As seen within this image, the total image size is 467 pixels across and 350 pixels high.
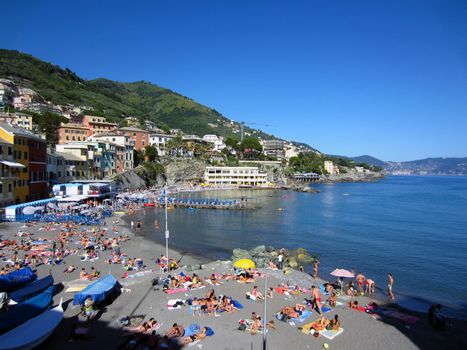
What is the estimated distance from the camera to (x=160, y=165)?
104312mm

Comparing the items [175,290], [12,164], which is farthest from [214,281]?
[12,164]

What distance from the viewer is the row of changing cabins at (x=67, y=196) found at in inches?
1580

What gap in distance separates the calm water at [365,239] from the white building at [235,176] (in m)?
55.8

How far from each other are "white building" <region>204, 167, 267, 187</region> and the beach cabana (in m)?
103

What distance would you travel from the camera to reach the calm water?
83.0 feet

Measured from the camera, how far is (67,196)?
51.5 meters

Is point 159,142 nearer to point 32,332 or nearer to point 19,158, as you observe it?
point 19,158

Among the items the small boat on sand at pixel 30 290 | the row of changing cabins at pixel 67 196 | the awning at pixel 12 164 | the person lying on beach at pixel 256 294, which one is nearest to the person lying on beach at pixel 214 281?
the person lying on beach at pixel 256 294

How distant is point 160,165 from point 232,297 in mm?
88716

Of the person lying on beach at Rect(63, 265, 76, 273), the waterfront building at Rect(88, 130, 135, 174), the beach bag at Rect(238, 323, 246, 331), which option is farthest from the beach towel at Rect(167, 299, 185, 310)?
the waterfront building at Rect(88, 130, 135, 174)

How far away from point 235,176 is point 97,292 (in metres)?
108

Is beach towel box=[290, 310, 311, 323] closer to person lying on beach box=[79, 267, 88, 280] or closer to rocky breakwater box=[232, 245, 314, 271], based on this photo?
rocky breakwater box=[232, 245, 314, 271]

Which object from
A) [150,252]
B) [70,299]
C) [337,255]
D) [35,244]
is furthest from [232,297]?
[35,244]

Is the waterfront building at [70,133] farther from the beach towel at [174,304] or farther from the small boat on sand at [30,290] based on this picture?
the beach towel at [174,304]
